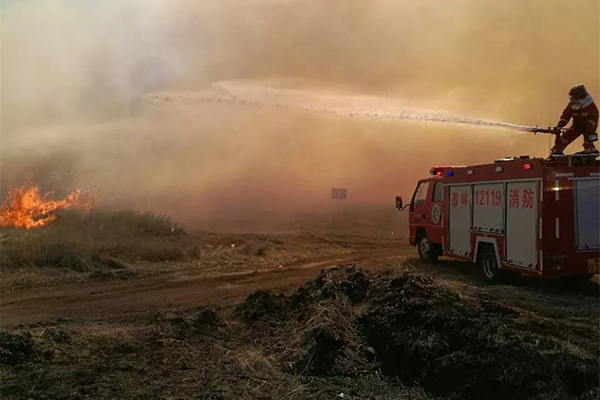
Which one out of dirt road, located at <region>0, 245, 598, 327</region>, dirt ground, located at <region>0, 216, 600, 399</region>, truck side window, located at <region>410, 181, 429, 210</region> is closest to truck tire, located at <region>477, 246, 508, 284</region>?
dirt road, located at <region>0, 245, 598, 327</region>

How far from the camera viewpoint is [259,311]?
25.6 feet

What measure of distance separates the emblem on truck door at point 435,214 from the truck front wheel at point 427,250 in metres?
0.84

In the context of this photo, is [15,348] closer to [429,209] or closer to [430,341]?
[430,341]

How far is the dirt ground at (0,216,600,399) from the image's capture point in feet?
16.0

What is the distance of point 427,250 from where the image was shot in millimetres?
15211

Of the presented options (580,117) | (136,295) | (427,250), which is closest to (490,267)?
(427,250)

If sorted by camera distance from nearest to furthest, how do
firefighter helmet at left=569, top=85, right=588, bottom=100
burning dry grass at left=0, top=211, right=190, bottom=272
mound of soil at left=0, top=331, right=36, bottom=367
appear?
mound of soil at left=0, top=331, right=36, bottom=367
firefighter helmet at left=569, top=85, right=588, bottom=100
burning dry grass at left=0, top=211, right=190, bottom=272

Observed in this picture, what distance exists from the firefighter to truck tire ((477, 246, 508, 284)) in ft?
9.62

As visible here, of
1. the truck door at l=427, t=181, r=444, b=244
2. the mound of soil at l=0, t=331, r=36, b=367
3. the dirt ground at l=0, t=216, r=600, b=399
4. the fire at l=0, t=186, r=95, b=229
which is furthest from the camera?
the fire at l=0, t=186, r=95, b=229

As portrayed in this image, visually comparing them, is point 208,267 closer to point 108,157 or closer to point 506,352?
point 506,352

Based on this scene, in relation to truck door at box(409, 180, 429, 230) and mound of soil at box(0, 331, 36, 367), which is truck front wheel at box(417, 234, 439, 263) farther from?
mound of soil at box(0, 331, 36, 367)

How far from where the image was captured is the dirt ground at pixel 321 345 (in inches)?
192

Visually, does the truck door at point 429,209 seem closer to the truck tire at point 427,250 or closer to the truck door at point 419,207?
the truck door at point 419,207

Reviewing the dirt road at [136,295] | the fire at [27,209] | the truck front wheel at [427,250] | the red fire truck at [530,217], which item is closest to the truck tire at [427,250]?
the truck front wheel at [427,250]
